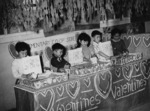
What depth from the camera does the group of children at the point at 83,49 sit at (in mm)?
4589

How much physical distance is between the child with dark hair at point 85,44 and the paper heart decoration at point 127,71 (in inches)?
40.6

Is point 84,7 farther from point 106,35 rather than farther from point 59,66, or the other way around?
point 59,66

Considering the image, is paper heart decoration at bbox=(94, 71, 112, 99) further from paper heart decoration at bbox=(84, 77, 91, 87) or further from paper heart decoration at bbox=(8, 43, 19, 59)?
paper heart decoration at bbox=(8, 43, 19, 59)

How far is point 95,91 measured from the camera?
14.4ft

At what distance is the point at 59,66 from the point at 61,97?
120cm

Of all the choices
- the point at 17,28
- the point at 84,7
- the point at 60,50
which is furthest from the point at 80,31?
the point at 17,28

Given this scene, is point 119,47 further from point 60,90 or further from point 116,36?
point 60,90

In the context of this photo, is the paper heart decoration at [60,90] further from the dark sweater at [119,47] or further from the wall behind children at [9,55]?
the dark sweater at [119,47]

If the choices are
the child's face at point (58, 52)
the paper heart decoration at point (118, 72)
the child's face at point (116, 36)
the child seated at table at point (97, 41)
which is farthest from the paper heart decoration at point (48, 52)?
the child's face at point (116, 36)

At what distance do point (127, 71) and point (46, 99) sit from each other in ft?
5.43

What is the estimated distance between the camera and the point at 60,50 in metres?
4.91

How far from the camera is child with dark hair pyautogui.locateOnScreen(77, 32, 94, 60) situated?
5586 millimetres

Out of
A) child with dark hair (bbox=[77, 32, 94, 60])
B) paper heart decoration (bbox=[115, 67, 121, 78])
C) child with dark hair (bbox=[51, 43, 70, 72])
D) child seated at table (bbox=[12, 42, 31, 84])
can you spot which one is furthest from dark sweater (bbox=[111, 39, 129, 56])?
child seated at table (bbox=[12, 42, 31, 84])

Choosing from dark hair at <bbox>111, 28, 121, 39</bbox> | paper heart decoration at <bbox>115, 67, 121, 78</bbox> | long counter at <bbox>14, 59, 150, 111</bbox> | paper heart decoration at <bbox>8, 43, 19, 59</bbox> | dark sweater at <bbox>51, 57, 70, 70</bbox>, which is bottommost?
long counter at <bbox>14, 59, 150, 111</bbox>
